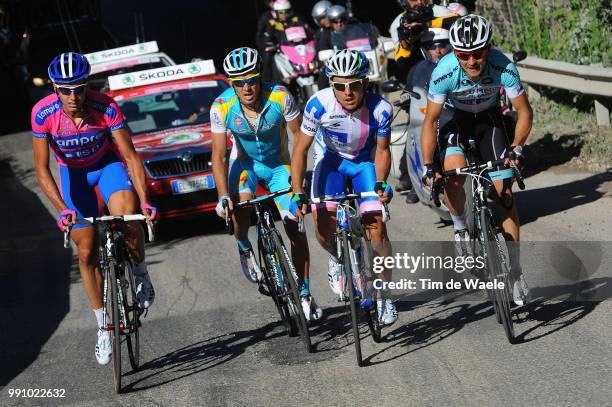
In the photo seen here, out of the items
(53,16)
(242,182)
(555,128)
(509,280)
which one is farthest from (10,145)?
(509,280)

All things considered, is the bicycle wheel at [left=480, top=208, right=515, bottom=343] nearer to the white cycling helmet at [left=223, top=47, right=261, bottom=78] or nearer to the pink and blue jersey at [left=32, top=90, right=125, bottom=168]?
the white cycling helmet at [left=223, top=47, right=261, bottom=78]

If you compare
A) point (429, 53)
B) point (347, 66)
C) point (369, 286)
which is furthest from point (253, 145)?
point (429, 53)

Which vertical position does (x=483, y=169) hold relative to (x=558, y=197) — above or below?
above

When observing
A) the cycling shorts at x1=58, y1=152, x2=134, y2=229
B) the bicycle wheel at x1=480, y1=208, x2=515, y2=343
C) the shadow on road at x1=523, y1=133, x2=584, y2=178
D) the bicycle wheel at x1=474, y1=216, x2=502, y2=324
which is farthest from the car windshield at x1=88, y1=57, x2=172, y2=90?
the bicycle wheel at x1=480, y1=208, x2=515, y2=343

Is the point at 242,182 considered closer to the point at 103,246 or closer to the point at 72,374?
the point at 103,246

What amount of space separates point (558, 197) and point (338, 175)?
466 centimetres

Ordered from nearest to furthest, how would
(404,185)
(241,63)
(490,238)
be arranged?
1. (490,238)
2. (241,63)
3. (404,185)

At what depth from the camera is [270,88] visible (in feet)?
27.3

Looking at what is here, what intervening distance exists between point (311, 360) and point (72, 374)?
6.07 ft

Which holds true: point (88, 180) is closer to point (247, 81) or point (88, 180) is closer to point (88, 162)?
point (88, 162)

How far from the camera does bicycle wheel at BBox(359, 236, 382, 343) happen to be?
7.69 metres

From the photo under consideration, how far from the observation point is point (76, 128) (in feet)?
25.8

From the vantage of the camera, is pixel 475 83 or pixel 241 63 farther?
pixel 475 83

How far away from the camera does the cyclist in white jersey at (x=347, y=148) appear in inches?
303
